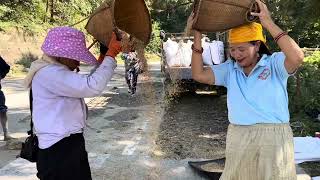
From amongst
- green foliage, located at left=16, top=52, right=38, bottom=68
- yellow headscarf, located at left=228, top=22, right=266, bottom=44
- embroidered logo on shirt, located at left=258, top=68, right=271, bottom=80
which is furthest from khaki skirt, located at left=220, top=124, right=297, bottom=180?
green foliage, located at left=16, top=52, right=38, bottom=68

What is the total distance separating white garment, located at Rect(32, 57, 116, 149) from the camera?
2.51 m

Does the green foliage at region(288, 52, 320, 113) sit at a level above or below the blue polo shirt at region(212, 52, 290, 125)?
below

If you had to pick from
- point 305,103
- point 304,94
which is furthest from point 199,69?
point 304,94

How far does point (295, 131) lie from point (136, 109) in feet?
13.2

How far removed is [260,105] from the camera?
2.55 metres

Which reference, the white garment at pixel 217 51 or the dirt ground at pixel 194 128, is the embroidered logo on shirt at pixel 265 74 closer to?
the dirt ground at pixel 194 128

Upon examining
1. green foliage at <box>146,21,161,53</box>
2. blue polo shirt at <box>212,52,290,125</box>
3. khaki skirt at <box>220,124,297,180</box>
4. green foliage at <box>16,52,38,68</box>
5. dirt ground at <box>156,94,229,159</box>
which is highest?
green foliage at <box>146,21,161,53</box>

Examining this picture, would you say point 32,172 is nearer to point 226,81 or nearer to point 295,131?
point 226,81

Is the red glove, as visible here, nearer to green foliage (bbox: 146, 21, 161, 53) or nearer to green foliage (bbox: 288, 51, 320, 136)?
green foliage (bbox: 146, 21, 161, 53)

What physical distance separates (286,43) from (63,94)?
3.98 feet

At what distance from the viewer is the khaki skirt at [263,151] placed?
2.58 m

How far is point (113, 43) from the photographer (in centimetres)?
261

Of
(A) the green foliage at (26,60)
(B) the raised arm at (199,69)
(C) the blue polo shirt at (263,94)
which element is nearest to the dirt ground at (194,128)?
(B) the raised arm at (199,69)

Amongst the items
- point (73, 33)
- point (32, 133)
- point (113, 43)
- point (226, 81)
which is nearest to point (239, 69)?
point (226, 81)
